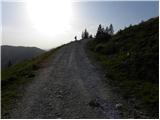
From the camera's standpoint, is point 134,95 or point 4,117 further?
point 134,95

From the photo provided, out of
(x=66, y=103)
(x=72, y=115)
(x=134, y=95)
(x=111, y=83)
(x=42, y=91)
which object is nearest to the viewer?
(x=72, y=115)

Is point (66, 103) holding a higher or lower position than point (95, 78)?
lower

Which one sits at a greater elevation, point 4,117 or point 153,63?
point 153,63

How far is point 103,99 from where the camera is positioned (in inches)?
561

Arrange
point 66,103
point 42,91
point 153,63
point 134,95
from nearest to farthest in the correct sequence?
point 66,103 < point 134,95 < point 42,91 < point 153,63

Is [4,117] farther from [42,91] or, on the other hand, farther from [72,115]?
[42,91]

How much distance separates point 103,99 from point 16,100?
5.08 metres

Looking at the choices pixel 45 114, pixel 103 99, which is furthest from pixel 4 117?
pixel 103 99

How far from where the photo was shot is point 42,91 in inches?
633

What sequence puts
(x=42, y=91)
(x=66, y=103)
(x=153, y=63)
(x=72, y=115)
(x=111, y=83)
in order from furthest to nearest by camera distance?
(x=153, y=63) < (x=111, y=83) < (x=42, y=91) < (x=66, y=103) < (x=72, y=115)

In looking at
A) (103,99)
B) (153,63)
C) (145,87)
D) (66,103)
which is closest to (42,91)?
(66,103)

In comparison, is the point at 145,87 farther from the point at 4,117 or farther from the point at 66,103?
the point at 4,117

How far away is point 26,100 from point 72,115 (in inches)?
149

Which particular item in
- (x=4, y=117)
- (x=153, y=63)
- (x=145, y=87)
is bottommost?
(x=4, y=117)
